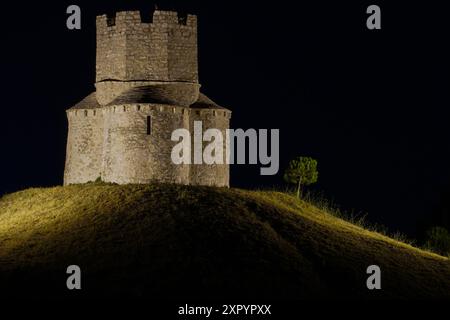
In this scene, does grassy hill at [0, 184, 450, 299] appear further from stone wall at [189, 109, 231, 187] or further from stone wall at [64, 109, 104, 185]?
stone wall at [189, 109, 231, 187]

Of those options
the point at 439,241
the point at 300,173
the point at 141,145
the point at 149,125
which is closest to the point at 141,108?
the point at 149,125

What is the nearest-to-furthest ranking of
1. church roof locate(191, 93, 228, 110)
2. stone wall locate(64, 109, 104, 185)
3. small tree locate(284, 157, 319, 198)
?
church roof locate(191, 93, 228, 110)
stone wall locate(64, 109, 104, 185)
small tree locate(284, 157, 319, 198)

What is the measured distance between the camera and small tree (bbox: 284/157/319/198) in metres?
49.7

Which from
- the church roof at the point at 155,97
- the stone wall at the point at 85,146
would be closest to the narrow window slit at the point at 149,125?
the church roof at the point at 155,97

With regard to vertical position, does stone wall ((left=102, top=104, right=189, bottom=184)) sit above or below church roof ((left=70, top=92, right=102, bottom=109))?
below

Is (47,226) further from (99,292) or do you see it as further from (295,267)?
(295,267)

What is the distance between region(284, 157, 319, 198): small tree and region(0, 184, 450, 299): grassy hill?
248 inches

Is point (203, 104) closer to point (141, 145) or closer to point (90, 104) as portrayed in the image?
point (141, 145)

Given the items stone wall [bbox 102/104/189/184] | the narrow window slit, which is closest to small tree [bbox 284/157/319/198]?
stone wall [bbox 102/104/189/184]

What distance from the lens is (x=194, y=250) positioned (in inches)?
1372

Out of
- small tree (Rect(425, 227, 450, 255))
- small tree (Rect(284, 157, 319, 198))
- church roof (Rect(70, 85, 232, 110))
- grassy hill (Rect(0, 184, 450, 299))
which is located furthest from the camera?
small tree (Rect(284, 157, 319, 198))
